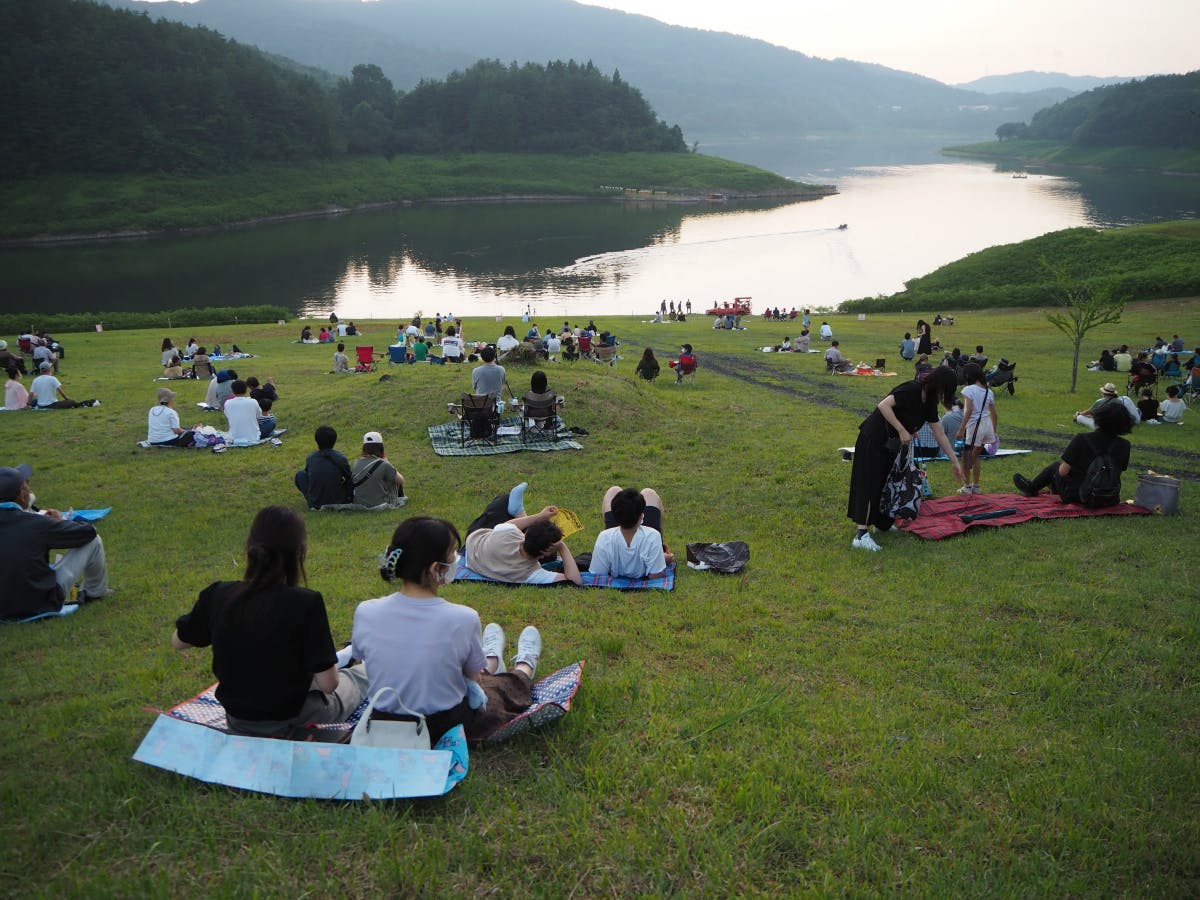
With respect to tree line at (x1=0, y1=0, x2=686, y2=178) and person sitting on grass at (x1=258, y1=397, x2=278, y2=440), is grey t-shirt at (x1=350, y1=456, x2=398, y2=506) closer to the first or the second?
person sitting on grass at (x1=258, y1=397, x2=278, y2=440)

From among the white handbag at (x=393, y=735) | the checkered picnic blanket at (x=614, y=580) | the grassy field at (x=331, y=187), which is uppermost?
the grassy field at (x=331, y=187)

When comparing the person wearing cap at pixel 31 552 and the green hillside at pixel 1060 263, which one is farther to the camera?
the green hillside at pixel 1060 263

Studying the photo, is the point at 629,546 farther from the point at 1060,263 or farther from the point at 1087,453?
the point at 1060,263

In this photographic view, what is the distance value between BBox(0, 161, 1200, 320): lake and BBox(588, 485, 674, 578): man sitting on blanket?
140 feet

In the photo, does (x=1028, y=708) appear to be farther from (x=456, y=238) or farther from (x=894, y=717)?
(x=456, y=238)

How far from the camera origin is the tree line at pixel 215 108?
95250 mm

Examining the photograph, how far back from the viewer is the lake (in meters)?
54.8

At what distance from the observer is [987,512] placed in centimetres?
1084

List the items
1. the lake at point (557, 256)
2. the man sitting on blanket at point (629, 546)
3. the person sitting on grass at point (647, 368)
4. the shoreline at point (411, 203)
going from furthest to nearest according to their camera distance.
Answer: the shoreline at point (411, 203) < the lake at point (557, 256) < the person sitting on grass at point (647, 368) < the man sitting on blanket at point (629, 546)

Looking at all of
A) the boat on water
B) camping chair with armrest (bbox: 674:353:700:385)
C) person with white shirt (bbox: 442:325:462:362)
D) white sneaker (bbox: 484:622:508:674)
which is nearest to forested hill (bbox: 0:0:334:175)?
the boat on water

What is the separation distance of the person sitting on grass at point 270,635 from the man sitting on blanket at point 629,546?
13.9 feet

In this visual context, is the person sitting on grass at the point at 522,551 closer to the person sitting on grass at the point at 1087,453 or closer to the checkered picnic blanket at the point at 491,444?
the checkered picnic blanket at the point at 491,444

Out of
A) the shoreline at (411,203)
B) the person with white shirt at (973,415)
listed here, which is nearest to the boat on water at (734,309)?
the person with white shirt at (973,415)

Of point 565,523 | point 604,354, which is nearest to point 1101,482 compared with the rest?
point 565,523
